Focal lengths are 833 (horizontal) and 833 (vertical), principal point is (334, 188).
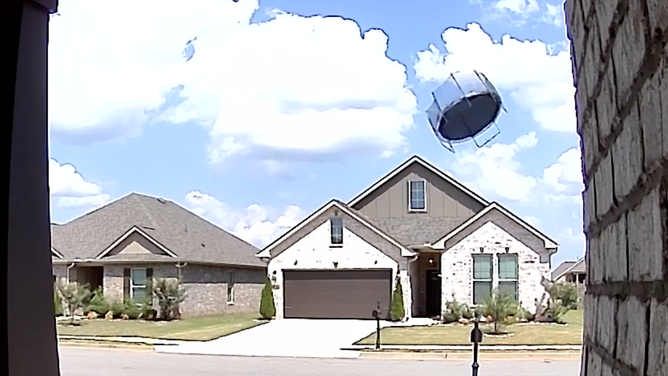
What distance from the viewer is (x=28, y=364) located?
7.30 ft

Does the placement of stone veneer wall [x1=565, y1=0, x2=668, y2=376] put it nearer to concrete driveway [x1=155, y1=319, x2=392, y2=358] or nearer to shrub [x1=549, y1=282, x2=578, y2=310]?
concrete driveway [x1=155, y1=319, x2=392, y2=358]

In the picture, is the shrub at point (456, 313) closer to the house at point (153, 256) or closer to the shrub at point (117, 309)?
the house at point (153, 256)

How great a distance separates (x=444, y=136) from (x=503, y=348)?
410 centimetres

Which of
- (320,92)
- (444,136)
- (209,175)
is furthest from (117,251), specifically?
(444,136)

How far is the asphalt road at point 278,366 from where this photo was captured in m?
12.1

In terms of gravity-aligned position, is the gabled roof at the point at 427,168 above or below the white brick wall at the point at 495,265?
above

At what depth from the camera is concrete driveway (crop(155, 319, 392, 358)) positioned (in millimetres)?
15386

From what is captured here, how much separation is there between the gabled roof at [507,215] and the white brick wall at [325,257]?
131 cm

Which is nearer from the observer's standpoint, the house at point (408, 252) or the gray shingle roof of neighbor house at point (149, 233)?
the house at point (408, 252)

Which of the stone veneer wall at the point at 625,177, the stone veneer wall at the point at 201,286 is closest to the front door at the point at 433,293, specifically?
the stone veneer wall at the point at 201,286

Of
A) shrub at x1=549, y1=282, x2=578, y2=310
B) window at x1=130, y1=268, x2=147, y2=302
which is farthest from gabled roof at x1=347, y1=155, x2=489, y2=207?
window at x1=130, y1=268, x2=147, y2=302

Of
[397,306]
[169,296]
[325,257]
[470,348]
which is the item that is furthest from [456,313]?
[169,296]

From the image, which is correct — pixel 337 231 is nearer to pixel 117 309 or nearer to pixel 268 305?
pixel 268 305

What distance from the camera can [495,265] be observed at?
2064cm
